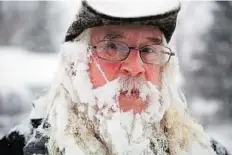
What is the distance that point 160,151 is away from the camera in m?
1.30

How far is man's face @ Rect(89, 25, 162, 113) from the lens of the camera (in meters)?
1.24

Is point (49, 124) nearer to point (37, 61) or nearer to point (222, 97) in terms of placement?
point (37, 61)

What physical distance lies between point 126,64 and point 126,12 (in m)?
0.10

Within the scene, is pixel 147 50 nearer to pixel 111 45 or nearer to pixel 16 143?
pixel 111 45

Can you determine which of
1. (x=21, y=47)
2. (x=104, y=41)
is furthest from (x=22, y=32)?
(x=104, y=41)

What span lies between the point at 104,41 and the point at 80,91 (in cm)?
11

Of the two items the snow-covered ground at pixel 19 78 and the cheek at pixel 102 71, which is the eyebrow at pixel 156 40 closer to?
the cheek at pixel 102 71

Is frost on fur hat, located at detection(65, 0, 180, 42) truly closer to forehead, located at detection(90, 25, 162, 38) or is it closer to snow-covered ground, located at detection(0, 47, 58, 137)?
forehead, located at detection(90, 25, 162, 38)

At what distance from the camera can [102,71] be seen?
1.26 m

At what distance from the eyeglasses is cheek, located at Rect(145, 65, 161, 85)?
1cm

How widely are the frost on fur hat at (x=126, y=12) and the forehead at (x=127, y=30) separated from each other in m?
0.02

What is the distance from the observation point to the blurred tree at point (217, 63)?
6.05 feet

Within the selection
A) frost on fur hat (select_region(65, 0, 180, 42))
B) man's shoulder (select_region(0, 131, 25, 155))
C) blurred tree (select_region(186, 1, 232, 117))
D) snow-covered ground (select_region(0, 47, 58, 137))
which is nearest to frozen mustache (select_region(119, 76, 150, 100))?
frost on fur hat (select_region(65, 0, 180, 42))

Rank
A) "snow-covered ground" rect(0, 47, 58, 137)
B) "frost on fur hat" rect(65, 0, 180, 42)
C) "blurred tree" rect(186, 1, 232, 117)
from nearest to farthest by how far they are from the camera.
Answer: "frost on fur hat" rect(65, 0, 180, 42)
"snow-covered ground" rect(0, 47, 58, 137)
"blurred tree" rect(186, 1, 232, 117)
